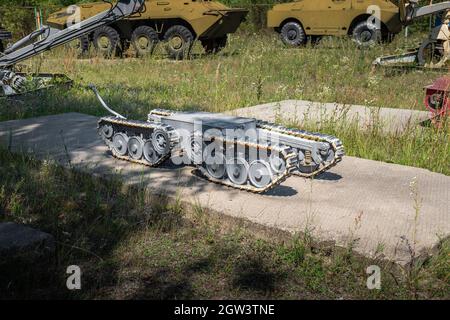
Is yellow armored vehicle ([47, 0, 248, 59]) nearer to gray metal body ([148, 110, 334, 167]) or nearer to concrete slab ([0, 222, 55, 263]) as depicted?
gray metal body ([148, 110, 334, 167])

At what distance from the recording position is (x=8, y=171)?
436 centimetres

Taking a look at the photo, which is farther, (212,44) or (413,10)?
(212,44)

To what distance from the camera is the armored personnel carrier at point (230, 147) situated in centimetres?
359

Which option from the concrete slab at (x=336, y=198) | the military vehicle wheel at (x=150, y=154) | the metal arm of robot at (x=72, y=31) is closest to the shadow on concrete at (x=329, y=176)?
the concrete slab at (x=336, y=198)

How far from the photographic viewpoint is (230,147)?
148 inches

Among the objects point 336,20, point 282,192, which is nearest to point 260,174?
point 282,192

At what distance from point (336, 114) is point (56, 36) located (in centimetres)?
363

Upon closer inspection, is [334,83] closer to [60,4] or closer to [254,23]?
[254,23]

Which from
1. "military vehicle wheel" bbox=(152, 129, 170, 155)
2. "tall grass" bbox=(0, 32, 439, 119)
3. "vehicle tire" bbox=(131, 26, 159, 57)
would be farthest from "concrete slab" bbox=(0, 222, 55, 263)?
"vehicle tire" bbox=(131, 26, 159, 57)

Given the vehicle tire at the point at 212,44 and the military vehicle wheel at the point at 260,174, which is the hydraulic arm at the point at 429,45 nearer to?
the vehicle tire at the point at 212,44

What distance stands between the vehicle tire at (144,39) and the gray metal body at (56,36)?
6797 millimetres

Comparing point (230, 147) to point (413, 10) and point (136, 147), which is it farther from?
point (413, 10)
